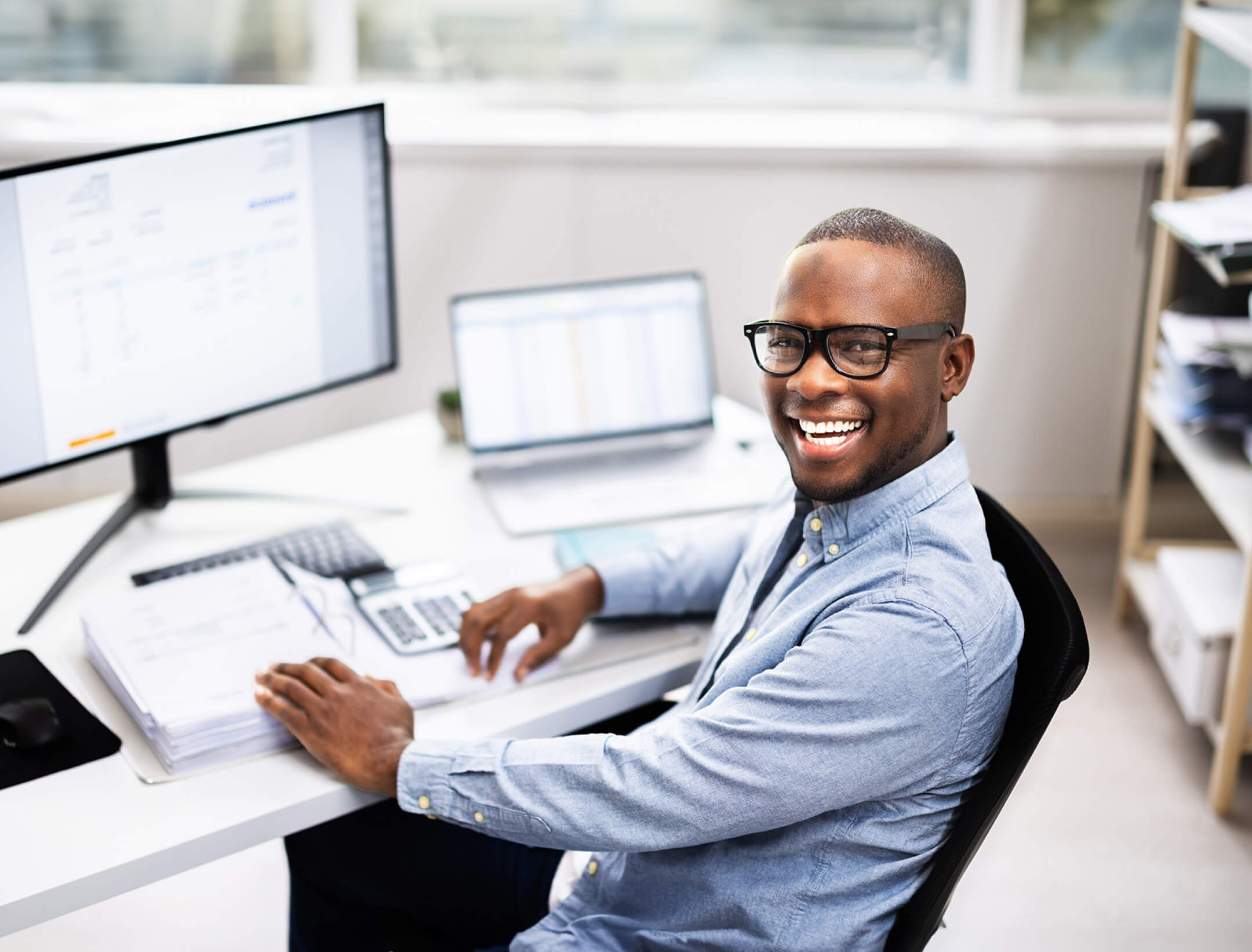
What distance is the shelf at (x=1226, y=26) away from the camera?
2.19m

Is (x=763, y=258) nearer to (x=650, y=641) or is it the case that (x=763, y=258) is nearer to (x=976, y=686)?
(x=650, y=641)

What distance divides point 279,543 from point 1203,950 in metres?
1.48

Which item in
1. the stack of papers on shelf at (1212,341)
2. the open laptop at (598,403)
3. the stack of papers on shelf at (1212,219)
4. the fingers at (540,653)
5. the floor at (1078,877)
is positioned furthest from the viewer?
the stack of papers on shelf at (1212,341)

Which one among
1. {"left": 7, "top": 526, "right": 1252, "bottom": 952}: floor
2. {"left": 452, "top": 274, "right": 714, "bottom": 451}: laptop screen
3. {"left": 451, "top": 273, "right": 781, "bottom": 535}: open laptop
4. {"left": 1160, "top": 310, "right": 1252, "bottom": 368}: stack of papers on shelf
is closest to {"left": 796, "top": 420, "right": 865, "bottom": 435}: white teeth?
{"left": 451, "top": 273, "right": 781, "bottom": 535}: open laptop

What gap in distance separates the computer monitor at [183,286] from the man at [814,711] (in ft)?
1.65

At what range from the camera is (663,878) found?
1.25 m

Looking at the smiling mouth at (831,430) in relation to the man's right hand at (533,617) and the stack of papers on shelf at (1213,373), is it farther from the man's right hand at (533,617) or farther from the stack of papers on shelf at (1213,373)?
the stack of papers on shelf at (1213,373)

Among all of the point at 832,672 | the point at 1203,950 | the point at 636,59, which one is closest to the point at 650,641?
the point at 832,672

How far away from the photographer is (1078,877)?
2195 mm

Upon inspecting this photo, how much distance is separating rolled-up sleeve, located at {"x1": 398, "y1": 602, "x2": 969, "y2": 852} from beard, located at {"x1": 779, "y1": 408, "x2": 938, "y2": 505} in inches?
5.2

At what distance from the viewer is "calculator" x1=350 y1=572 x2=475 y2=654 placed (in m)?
1.49

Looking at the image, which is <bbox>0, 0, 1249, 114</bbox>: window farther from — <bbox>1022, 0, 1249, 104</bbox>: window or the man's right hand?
the man's right hand

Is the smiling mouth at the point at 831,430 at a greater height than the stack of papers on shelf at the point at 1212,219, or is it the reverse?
the stack of papers on shelf at the point at 1212,219

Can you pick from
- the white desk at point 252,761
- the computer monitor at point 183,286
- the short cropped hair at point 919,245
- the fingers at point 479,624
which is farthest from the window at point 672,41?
the short cropped hair at point 919,245
